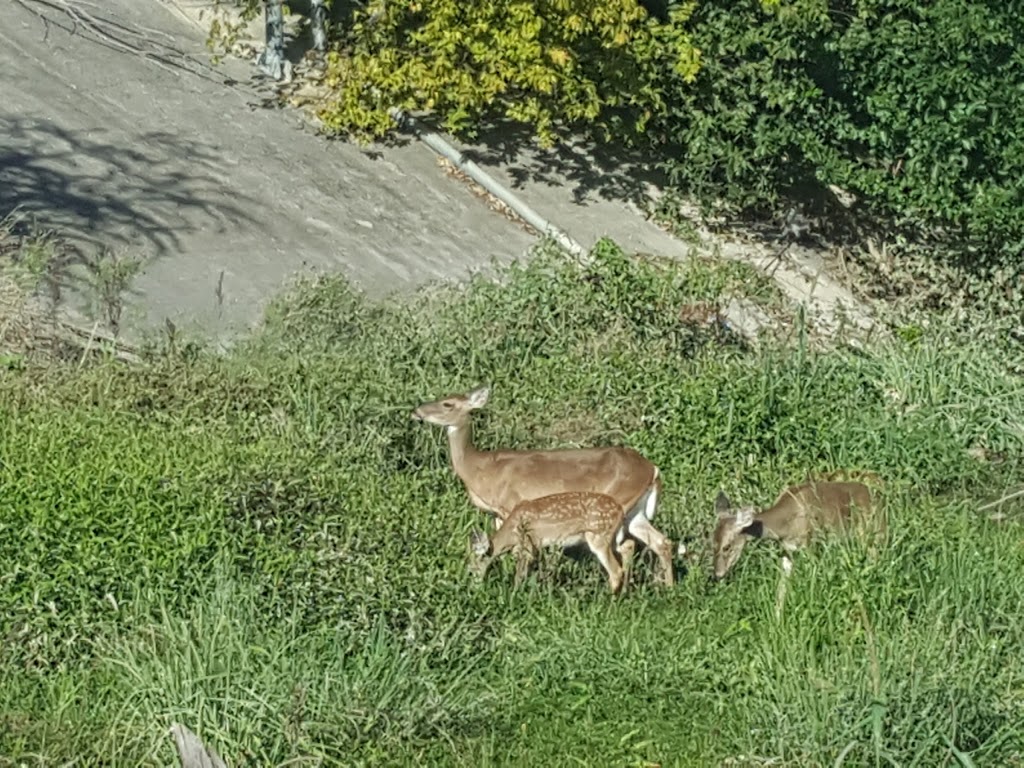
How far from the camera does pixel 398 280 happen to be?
15.3 meters

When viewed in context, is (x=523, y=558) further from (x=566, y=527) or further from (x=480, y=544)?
(x=566, y=527)

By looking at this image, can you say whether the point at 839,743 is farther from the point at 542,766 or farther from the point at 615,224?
the point at 615,224

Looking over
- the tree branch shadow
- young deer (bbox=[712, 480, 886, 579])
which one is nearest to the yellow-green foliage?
the tree branch shadow

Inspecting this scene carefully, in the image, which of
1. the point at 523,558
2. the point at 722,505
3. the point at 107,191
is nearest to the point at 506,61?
the point at 107,191

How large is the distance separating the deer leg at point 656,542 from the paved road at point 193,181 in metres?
4.32

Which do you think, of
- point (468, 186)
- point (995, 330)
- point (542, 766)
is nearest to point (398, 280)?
point (468, 186)

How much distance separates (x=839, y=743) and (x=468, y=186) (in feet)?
35.0

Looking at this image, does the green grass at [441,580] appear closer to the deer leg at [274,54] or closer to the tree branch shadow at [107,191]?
the tree branch shadow at [107,191]

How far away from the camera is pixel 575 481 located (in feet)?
34.3

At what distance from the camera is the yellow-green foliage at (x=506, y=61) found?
15930 millimetres

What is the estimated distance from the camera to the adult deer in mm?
10336

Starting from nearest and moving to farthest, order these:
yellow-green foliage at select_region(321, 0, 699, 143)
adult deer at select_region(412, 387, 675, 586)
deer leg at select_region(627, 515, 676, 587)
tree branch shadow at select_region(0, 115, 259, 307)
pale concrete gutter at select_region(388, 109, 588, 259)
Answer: deer leg at select_region(627, 515, 676, 587) < adult deer at select_region(412, 387, 675, 586) < tree branch shadow at select_region(0, 115, 259, 307) < yellow-green foliage at select_region(321, 0, 699, 143) < pale concrete gutter at select_region(388, 109, 588, 259)

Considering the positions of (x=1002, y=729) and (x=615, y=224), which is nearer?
(x=1002, y=729)

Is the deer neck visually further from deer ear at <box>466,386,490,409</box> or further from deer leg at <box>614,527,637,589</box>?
deer leg at <box>614,527,637,589</box>
